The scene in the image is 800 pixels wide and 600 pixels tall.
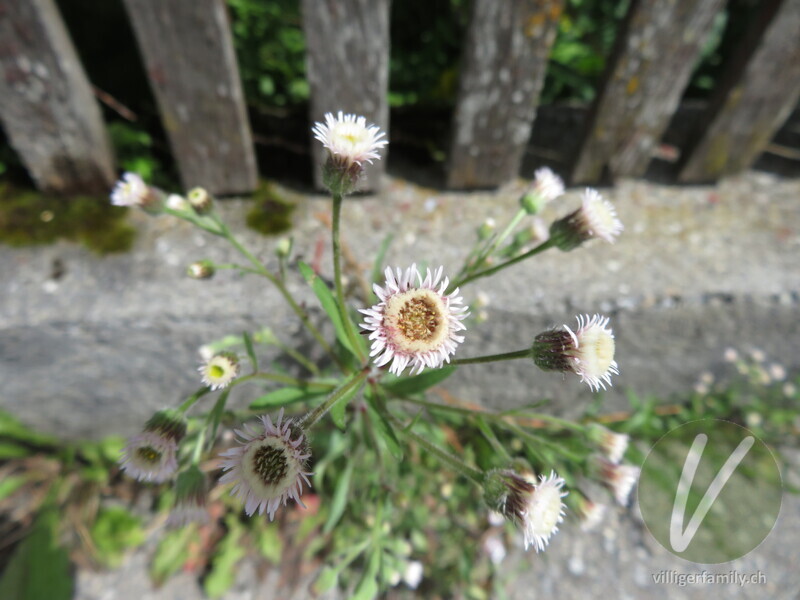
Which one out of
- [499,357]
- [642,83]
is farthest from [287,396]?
[642,83]

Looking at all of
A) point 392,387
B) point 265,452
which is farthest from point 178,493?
point 392,387

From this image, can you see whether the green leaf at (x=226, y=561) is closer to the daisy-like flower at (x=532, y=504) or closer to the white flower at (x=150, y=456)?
the white flower at (x=150, y=456)

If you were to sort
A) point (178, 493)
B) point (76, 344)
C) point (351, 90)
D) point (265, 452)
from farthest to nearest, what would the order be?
point (76, 344)
point (351, 90)
point (178, 493)
point (265, 452)

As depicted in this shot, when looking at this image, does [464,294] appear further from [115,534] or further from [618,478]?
[115,534]

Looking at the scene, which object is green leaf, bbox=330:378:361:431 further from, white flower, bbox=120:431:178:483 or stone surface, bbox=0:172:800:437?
stone surface, bbox=0:172:800:437

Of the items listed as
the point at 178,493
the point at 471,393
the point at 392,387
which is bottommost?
the point at 471,393

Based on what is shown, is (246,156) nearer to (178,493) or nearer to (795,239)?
(178,493)

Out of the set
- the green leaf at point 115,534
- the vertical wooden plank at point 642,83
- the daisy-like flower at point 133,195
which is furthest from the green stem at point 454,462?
the green leaf at point 115,534

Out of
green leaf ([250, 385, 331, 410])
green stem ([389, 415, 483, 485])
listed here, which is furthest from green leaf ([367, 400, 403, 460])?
green leaf ([250, 385, 331, 410])

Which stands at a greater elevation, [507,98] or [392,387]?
[507,98]
